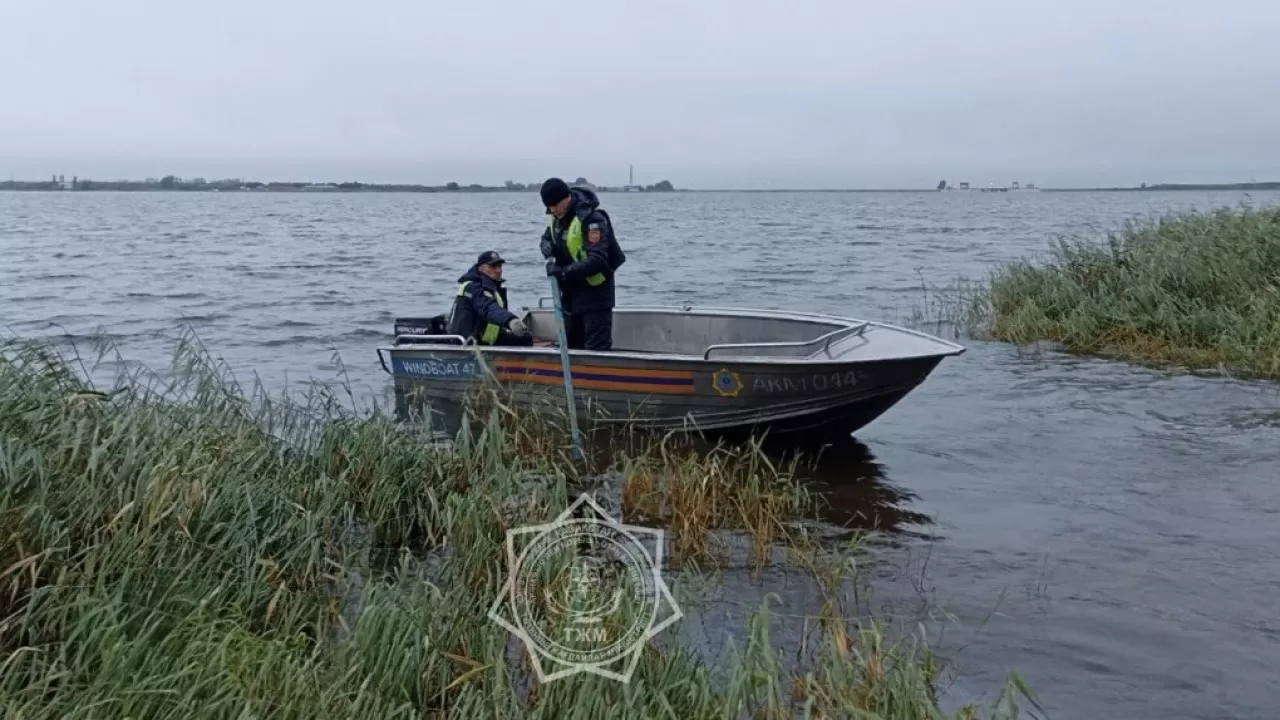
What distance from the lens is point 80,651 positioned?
312 cm

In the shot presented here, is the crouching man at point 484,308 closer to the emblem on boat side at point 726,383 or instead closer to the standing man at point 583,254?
the standing man at point 583,254

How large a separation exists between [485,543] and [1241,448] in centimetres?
590

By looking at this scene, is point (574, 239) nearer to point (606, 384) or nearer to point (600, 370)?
point (600, 370)

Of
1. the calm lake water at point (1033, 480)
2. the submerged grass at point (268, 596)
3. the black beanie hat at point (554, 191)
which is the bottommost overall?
the calm lake water at point (1033, 480)

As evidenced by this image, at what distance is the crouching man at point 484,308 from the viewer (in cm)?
809

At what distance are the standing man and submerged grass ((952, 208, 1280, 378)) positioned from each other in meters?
6.14

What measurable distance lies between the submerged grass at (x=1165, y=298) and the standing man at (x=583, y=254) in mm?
6140

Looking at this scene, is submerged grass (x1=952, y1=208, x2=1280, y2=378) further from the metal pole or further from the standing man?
the metal pole

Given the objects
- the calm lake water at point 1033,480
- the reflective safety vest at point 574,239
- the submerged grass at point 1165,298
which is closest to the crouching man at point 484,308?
the reflective safety vest at point 574,239

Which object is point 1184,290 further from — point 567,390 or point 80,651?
point 80,651

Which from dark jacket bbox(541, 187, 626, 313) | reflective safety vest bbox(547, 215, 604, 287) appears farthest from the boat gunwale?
reflective safety vest bbox(547, 215, 604, 287)

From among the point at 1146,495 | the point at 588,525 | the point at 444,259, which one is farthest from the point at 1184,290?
the point at 444,259

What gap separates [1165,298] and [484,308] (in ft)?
24.4

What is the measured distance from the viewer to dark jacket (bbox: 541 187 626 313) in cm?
772
